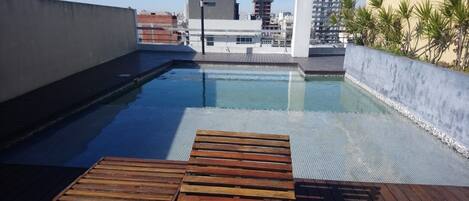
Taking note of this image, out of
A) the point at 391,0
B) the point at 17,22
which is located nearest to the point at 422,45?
the point at 391,0

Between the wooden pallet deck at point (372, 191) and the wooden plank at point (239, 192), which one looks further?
the wooden pallet deck at point (372, 191)

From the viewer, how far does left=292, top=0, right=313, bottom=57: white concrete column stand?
12.0 meters

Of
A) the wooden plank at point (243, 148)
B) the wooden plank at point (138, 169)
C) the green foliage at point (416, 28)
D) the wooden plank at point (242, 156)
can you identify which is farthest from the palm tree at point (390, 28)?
the wooden plank at point (138, 169)

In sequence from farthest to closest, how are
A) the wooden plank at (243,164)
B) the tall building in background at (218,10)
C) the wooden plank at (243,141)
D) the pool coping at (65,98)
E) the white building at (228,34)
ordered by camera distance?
the tall building in background at (218,10) < the white building at (228,34) < the pool coping at (65,98) < the wooden plank at (243,141) < the wooden plank at (243,164)

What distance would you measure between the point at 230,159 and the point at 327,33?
1277 cm

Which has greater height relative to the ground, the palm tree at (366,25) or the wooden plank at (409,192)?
the palm tree at (366,25)

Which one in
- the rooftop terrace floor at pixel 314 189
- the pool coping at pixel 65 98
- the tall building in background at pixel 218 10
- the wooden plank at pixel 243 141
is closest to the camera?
the wooden plank at pixel 243 141

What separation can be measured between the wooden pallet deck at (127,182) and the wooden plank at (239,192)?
0.77 feet

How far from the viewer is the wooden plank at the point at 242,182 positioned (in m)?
2.11

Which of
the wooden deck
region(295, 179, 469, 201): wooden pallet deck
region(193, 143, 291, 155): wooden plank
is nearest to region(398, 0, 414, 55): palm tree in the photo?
region(295, 179, 469, 201): wooden pallet deck

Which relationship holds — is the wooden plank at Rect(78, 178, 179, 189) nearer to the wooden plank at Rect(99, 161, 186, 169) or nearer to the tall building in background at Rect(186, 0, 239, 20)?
the wooden plank at Rect(99, 161, 186, 169)

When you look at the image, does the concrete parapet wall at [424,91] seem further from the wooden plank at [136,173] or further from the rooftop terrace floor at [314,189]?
the wooden plank at [136,173]

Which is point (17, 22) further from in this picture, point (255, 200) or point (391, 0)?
point (391, 0)

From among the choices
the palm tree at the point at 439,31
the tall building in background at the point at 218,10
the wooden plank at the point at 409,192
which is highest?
the tall building in background at the point at 218,10
